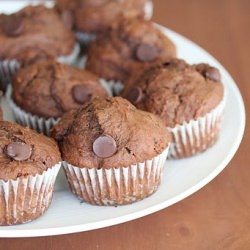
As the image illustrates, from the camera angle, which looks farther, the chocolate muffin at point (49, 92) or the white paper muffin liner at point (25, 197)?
the chocolate muffin at point (49, 92)

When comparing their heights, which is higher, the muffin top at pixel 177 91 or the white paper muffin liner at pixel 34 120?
the muffin top at pixel 177 91

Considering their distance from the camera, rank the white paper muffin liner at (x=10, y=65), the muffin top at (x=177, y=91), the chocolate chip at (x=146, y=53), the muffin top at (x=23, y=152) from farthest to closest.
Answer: the white paper muffin liner at (x=10, y=65)
the chocolate chip at (x=146, y=53)
the muffin top at (x=177, y=91)
the muffin top at (x=23, y=152)

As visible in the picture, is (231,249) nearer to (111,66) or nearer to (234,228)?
(234,228)

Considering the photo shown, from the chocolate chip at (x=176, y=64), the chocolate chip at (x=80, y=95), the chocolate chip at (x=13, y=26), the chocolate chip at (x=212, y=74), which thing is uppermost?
the chocolate chip at (x=212, y=74)

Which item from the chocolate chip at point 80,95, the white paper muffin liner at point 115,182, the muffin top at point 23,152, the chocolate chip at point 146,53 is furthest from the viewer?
the chocolate chip at point 146,53

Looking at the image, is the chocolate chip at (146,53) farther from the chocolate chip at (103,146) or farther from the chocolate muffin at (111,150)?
the chocolate chip at (103,146)

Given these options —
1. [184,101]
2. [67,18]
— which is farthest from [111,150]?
[67,18]

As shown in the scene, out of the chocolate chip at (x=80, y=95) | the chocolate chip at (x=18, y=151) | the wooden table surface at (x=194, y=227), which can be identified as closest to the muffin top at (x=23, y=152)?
the chocolate chip at (x=18, y=151)
